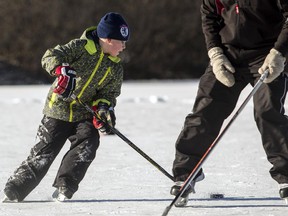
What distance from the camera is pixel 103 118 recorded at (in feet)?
16.2

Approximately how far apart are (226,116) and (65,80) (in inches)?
38.9

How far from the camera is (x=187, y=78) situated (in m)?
20.9

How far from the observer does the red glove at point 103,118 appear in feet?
16.1

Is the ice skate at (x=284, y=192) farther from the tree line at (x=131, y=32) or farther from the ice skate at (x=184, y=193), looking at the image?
the tree line at (x=131, y=32)

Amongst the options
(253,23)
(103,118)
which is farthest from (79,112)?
(253,23)

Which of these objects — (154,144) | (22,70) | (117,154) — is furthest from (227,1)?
(22,70)

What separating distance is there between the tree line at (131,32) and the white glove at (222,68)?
14.3 meters

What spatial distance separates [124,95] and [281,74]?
8756 millimetres

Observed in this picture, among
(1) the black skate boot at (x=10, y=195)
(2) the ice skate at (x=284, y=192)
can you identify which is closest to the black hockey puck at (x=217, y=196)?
(2) the ice skate at (x=284, y=192)

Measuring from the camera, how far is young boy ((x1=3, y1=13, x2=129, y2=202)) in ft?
16.1

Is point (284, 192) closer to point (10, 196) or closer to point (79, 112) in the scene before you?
point (79, 112)

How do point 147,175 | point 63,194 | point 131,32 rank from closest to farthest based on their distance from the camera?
point 63,194 → point 147,175 → point 131,32

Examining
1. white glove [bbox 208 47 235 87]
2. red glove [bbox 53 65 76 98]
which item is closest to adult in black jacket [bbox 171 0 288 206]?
white glove [bbox 208 47 235 87]

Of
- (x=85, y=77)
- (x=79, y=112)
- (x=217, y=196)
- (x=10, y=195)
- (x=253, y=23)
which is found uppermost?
(x=253, y=23)
